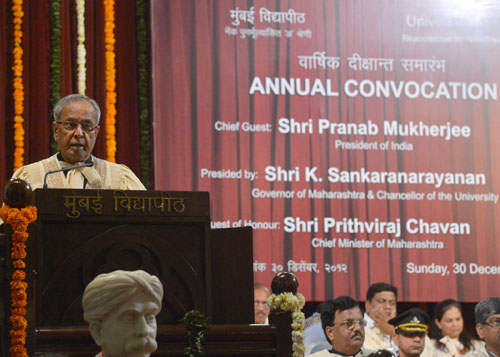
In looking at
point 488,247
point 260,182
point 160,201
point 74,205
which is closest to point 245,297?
point 160,201

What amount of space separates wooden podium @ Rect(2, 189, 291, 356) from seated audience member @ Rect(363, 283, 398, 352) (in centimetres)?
301

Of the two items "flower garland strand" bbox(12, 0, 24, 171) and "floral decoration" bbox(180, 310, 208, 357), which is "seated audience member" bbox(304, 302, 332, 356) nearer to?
"flower garland strand" bbox(12, 0, 24, 171)

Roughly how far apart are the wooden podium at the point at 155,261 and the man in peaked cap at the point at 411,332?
2616 mm

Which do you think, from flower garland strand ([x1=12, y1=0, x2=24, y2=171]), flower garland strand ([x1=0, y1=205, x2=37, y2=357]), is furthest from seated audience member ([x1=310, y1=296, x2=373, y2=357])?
flower garland strand ([x1=0, y1=205, x2=37, y2=357])

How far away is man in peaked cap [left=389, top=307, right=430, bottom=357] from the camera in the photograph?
5219 millimetres

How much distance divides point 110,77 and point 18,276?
12.0 ft

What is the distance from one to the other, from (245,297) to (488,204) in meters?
3.70

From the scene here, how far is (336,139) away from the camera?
6004 mm

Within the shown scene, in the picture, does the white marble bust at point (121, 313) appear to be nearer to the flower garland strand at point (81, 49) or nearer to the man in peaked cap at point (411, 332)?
the man in peaked cap at point (411, 332)

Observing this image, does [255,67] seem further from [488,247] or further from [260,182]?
[488,247]

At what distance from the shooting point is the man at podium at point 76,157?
3518mm

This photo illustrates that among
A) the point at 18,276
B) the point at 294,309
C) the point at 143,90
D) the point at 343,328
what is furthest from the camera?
the point at 143,90

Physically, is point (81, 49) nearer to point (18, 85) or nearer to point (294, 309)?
point (18, 85)

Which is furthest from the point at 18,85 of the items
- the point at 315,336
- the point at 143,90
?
the point at 315,336
